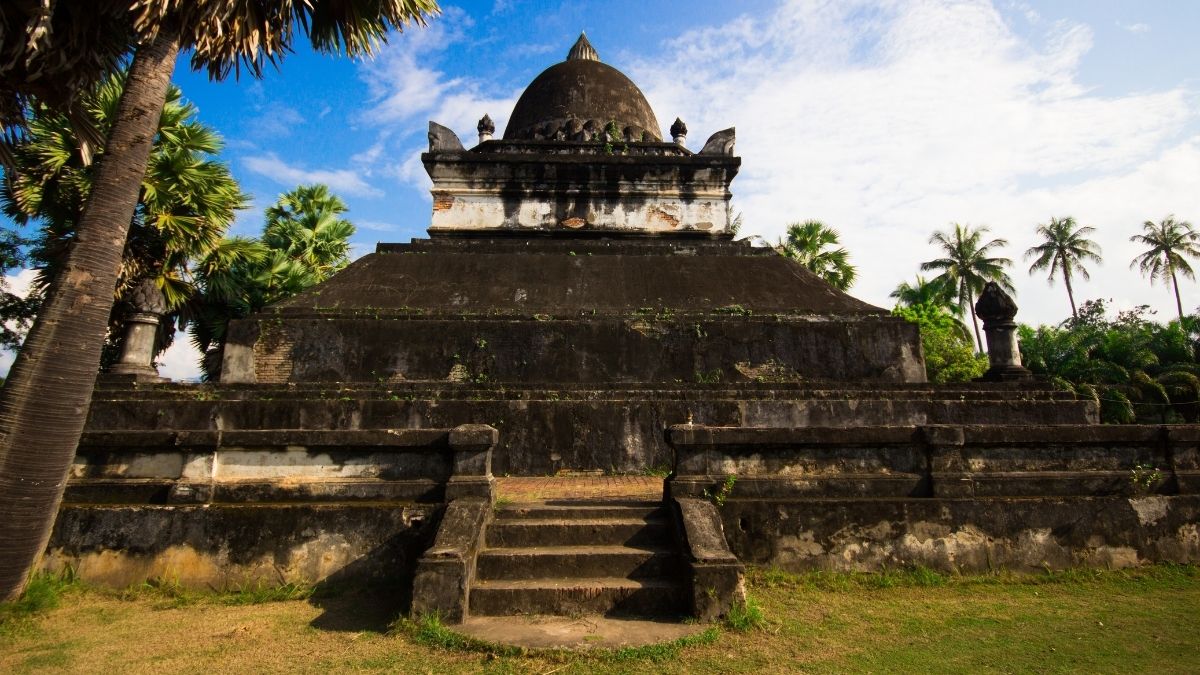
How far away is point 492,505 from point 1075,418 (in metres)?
7.73

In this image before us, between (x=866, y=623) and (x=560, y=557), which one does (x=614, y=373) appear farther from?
(x=866, y=623)

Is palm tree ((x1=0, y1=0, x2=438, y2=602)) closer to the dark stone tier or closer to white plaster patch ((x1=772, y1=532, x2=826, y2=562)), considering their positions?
the dark stone tier

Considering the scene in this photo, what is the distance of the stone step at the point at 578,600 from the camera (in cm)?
476

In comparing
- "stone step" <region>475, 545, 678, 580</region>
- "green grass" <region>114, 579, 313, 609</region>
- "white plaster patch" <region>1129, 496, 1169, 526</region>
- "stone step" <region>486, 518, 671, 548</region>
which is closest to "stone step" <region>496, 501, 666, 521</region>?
"stone step" <region>486, 518, 671, 548</region>

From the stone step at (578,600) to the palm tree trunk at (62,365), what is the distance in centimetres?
331

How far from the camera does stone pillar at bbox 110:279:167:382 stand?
30.3 ft

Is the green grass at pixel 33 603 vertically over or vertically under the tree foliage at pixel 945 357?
under

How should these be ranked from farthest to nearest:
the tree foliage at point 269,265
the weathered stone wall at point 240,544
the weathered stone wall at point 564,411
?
the tree foliage at point 269,265 → the weathered stone wall at point 564,411 → the weathered stone wall at point 240,544

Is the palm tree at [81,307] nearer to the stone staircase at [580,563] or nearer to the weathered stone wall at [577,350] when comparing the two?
the stone staircase at [580,563]

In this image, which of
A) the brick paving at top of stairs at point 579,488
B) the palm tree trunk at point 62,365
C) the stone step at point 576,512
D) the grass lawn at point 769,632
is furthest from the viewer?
the brick paving at top of stairs at point 579,488

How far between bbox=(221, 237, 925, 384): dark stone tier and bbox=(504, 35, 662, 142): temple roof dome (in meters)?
6.25

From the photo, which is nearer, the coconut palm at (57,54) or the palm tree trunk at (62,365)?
the palm tree trunk at (62,365)

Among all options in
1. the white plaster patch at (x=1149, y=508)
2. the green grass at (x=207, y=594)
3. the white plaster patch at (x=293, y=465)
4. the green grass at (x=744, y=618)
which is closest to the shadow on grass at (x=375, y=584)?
the green grass at (x=207, y=594)

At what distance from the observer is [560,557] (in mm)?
5152
